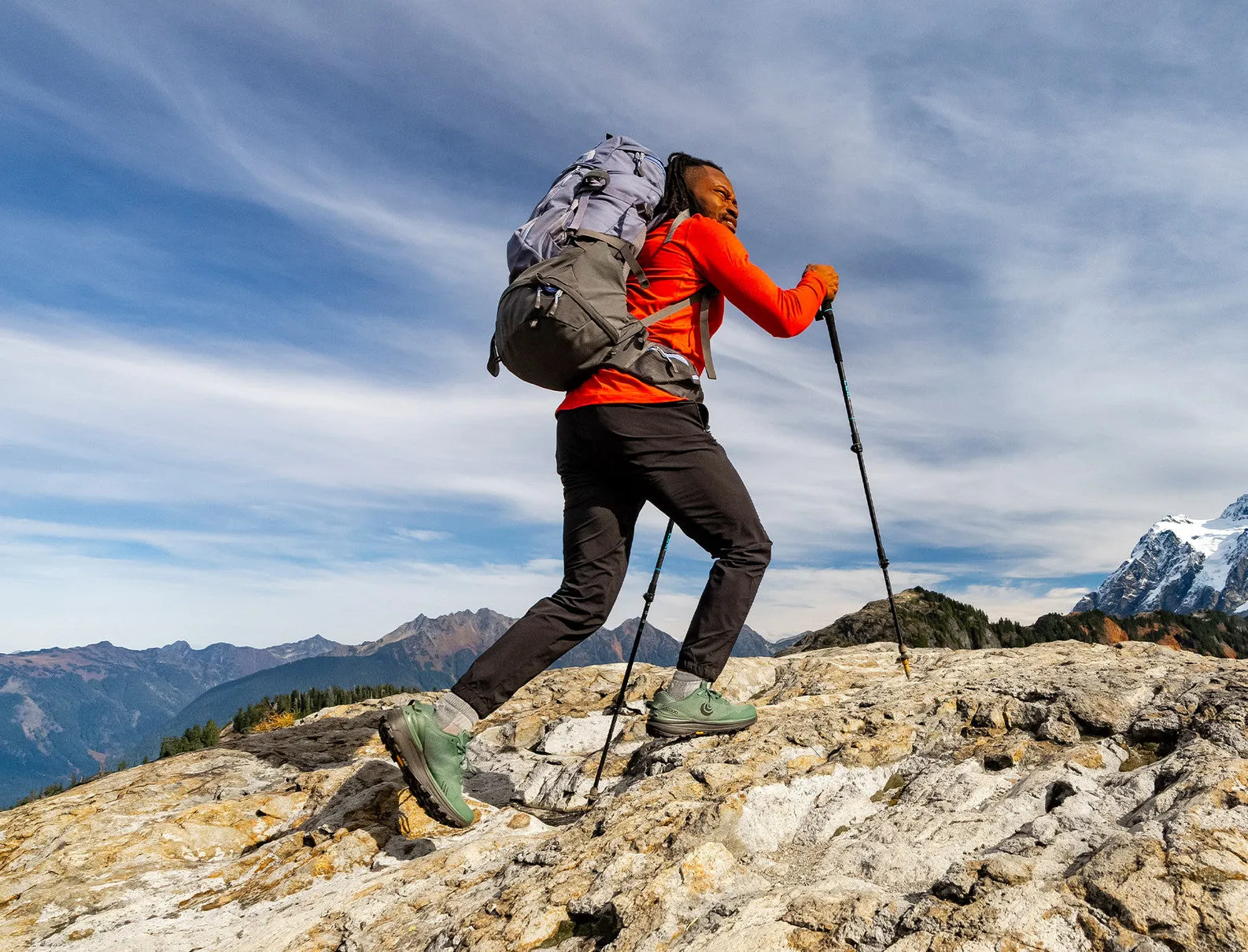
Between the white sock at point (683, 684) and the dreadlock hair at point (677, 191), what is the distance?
336cm

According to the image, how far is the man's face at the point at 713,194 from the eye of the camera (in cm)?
556

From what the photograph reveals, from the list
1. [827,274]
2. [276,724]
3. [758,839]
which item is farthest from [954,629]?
[758,839]

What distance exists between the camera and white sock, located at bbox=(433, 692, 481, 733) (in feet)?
15.1

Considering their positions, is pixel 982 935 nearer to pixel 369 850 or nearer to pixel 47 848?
pixel 369 850

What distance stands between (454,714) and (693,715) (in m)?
1.70

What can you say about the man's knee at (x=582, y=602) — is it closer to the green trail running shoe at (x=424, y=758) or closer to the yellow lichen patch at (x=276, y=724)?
the green trail running shoe at (x=424, y=758)

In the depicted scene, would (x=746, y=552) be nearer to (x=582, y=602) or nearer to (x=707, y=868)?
(x=582, y=602)

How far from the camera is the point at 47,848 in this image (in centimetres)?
562

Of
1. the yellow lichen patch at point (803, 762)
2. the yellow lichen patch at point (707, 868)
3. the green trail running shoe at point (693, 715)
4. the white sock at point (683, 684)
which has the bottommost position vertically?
the yellow lichen patch at point (707, 868)

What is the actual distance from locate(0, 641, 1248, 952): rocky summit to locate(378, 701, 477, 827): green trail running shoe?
1.05ft

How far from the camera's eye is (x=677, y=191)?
5660 mm

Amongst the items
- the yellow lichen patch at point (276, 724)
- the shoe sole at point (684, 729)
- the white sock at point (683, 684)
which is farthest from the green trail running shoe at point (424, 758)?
the yellow lichen patch at point (276, 724)

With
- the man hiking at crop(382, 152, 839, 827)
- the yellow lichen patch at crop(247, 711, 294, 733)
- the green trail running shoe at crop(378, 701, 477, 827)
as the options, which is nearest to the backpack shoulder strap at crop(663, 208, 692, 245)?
the man hiking at crop(382, 152, 839, 827)

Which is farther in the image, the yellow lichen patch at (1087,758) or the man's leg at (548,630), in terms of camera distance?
the man's leg at (548,630)
